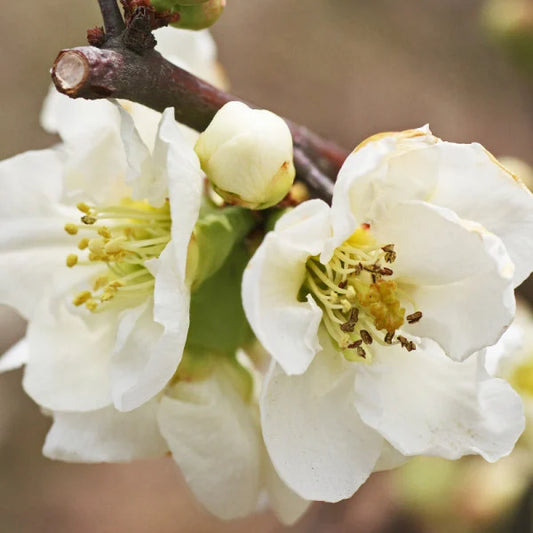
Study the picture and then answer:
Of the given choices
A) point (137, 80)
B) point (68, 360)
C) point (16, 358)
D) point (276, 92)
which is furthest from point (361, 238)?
point (276, 92)

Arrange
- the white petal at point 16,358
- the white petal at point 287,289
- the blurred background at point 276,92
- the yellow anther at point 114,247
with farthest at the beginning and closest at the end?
the blurred background at point 276,92 → the white petal at point 16,358 → the yellow anther at point 114,247 → the white petal at point 287,289

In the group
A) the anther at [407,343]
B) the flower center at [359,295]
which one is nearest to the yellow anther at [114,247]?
the flower center at [359,295]

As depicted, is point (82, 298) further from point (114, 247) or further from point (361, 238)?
point (361, 238)

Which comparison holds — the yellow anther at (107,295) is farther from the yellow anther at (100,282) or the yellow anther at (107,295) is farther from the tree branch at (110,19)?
the tree branch at (110,19)

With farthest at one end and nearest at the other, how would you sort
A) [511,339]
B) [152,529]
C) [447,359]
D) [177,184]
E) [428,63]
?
1. [428,63]
2. [152,529]
3. [511,339]
4. [447,359]
5. [177,184]

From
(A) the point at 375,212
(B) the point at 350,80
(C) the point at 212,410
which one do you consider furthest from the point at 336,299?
(B) the point at 350,80

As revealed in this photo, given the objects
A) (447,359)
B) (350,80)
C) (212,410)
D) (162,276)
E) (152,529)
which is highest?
(162,276)

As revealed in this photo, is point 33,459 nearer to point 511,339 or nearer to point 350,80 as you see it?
point 350,80
